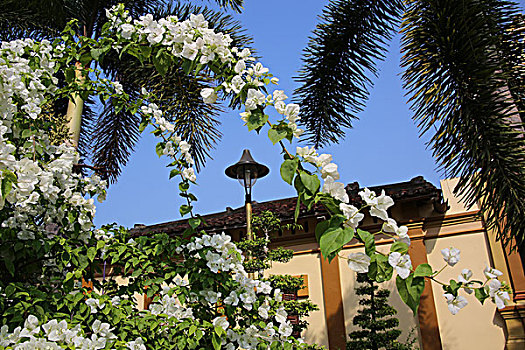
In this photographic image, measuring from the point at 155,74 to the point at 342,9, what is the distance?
3.11 meters

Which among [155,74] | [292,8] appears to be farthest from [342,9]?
[155,74]

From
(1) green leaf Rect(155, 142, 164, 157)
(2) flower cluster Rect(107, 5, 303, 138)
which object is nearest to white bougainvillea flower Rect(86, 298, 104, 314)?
(1) green leaf Rect(155, 142, 164, 157)

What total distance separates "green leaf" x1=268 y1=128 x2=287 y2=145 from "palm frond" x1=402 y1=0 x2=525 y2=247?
119 inches

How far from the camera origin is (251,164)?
18.8 feet

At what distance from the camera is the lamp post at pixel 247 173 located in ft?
18.7

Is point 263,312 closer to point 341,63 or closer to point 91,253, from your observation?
point 91,253

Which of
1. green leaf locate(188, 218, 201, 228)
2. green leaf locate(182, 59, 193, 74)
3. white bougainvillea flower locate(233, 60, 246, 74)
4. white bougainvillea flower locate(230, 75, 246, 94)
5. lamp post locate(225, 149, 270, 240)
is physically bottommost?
green leaf locate(188, 218, 201, 228)

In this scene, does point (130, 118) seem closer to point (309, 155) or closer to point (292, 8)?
point (292, 8)

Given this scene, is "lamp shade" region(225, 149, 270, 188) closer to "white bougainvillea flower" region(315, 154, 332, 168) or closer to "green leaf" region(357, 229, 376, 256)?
"white bougainvillea flower" region(315, 154, 332, 168)

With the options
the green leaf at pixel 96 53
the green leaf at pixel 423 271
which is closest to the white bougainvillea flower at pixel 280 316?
the green leaf at pixel 423 271

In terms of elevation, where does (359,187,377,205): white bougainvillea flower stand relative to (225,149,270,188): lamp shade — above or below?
below

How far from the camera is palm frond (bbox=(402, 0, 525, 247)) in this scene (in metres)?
3.94

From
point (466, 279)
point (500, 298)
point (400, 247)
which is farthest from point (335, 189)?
point (500, 298)

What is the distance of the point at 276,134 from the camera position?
153 cm
